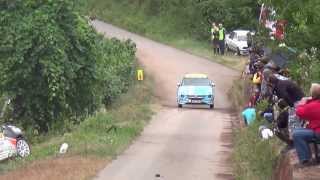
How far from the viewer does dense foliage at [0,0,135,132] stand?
29578 millimetres

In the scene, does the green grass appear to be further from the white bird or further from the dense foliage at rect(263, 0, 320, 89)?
the white bird

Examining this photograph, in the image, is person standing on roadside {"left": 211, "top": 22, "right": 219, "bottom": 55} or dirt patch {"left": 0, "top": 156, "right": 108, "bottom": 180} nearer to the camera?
dirt patch {"left": 0, "top": 156, "right": 108, "bottom": 180}

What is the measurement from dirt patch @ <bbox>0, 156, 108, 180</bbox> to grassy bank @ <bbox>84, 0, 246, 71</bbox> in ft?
94.7

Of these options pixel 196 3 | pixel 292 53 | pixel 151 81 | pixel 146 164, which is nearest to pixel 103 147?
pixel 146 164

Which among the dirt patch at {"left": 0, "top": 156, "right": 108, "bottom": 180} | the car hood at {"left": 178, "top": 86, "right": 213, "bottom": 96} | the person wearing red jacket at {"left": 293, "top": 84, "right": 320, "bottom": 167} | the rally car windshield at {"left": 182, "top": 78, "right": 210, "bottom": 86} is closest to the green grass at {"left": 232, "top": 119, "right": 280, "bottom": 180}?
the person wearing red jacket at {"left": 293, "top": 84, "right": 320, "bottom": 167}

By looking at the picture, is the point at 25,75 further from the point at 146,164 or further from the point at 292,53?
the point at 292,53

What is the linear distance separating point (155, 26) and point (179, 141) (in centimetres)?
3763

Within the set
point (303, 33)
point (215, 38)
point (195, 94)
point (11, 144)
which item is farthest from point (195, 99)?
point (303, 33)

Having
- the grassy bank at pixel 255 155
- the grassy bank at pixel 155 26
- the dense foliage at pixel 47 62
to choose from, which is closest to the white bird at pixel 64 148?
the grassy bank at pixel 255 155

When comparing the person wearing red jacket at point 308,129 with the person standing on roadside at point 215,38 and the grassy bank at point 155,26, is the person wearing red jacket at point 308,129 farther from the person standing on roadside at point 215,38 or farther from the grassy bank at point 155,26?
the person standing on roadside at point 215,38

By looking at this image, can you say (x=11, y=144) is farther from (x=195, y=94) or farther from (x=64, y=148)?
(x=195, y=94)

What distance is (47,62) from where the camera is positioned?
95.9ft

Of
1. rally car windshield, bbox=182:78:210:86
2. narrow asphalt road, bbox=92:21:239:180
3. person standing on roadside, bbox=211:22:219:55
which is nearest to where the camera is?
narrow asphalt road, bbox=92:21:239:180

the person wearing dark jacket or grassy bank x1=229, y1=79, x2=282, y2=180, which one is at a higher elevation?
the person wearing dark jacket
